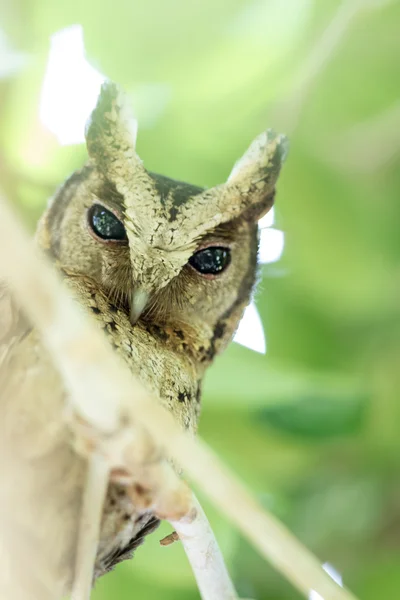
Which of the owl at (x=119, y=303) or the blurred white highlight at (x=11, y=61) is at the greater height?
the blurred white highlight at (x=11, y=61)

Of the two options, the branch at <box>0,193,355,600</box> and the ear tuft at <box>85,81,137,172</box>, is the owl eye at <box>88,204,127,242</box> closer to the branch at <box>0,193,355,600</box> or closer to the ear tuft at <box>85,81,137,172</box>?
the ear tuft at <box>85,81,137,172</box>

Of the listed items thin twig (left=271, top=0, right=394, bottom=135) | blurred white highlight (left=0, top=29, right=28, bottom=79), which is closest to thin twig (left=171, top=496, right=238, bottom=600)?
thin twig (left=271, top=0, right=394, bottom=135)

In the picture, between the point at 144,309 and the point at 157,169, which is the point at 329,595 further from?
the point at 157,169

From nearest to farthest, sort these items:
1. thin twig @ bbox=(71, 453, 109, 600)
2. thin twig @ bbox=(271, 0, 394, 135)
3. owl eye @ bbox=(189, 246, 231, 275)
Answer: thin twig @ bbox=(71, 453, 109, 600)
owl eye @ bbox=(189, 246, 231, 275)
thin twig @ bbox=(271, 0, 394, 135)

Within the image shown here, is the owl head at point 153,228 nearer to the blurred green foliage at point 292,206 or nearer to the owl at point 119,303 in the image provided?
Answer: the owl at point 119,303

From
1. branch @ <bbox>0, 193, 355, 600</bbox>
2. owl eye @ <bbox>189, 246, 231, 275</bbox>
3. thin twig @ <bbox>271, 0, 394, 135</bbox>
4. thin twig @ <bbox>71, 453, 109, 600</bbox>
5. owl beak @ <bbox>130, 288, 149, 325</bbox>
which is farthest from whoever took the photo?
thin twig @ <bbox>271, 0, 394, 135</bbox>

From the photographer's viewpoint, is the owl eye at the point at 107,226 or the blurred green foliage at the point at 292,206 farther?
the blurred green foliage at the point at 292,206

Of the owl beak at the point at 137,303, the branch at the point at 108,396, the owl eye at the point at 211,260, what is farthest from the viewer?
the owl eye at the point at 211,260

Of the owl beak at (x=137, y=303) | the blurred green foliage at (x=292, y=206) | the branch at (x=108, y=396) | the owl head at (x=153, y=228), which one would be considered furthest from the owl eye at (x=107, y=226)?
the branch at (x=108, y=396)
